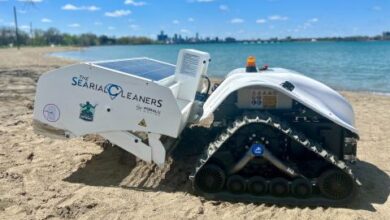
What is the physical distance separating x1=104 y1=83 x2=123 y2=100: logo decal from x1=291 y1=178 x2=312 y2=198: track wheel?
7.42ft

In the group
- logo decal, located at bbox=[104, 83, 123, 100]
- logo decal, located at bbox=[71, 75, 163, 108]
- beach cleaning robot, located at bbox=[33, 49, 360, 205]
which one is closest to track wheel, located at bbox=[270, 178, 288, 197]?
beach cleaning robot, located at bbox=[33, 49, 360, 205]

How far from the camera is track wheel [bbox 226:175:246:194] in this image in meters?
4.78

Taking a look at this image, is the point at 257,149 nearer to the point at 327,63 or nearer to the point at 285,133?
the point at 285,133

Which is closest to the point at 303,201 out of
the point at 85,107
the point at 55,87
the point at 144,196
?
the point at 144,196

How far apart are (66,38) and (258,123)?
15709 cm

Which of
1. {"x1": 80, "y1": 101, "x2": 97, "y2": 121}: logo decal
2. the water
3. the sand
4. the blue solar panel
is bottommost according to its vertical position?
the water

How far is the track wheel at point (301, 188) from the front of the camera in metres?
4.68

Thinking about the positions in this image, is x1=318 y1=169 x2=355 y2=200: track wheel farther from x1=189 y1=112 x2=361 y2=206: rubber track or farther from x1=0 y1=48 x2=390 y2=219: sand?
x1=0 y1=48 x2=390 y2=219: sand

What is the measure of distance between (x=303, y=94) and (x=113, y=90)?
2.23 metres

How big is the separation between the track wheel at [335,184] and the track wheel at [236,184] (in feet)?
2.77

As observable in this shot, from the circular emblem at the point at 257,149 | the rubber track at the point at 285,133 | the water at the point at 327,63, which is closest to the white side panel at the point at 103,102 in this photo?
the rubber track at the point at 285,133

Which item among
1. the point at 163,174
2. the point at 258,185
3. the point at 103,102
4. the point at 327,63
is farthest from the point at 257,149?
the point at 327,63

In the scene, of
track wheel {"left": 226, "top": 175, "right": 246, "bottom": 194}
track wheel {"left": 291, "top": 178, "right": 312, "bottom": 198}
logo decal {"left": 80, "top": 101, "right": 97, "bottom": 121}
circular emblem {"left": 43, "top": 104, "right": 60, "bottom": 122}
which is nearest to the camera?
track wheel {"left": 291, "top": 178, "right": 312, "bottom": 198}

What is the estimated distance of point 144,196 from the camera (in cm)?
501
